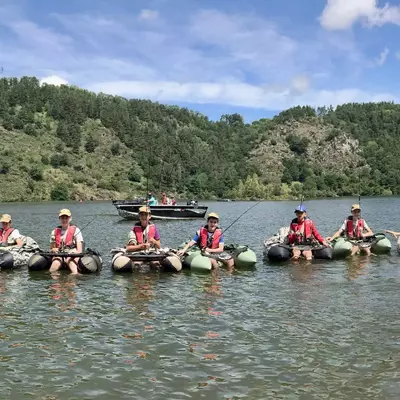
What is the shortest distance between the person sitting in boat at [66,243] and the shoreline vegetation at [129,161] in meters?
93.7

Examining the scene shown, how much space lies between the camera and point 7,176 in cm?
11738

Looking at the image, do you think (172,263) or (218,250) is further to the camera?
(218,250)

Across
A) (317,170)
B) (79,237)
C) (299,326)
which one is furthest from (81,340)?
(317,170)

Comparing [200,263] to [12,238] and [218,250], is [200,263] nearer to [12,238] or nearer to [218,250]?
[218,250]

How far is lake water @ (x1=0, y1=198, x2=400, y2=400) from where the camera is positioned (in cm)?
778

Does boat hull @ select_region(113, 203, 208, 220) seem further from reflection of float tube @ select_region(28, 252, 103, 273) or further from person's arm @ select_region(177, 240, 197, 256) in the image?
reflection of float tube @ select_region(28, 252, 103, 273)

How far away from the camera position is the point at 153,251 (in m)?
17.4

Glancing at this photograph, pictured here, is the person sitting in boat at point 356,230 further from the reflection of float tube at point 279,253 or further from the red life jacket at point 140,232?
the red life jacket at point 140,232

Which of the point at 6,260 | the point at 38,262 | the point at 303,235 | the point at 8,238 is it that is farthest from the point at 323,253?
the point at 8,238

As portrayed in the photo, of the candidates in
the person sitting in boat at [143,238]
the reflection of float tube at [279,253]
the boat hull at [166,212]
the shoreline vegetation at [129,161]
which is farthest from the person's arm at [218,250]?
the shoreline vegetation at [129,161]

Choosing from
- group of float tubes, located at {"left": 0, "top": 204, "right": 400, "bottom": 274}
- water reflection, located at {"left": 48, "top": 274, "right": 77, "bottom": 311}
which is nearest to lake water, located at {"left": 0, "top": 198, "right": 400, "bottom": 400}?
water reflection, located at {"left": 48, "top": 274, "right": 77, "bottom": 311}

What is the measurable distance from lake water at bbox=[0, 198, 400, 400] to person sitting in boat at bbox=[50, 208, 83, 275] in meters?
0.66

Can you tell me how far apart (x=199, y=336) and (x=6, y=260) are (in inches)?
384

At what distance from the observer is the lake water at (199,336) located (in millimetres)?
7781
